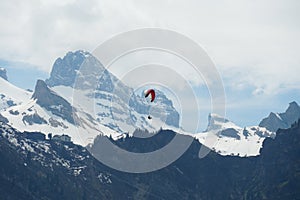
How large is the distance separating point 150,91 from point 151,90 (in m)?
1.59

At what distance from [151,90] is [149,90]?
97 centimetres

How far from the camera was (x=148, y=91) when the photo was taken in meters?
198

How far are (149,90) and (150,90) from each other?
1.20ft

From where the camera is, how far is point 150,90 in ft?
650

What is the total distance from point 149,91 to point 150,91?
0.72 metres

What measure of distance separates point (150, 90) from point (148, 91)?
0.96 metres

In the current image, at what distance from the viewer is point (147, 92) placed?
649ft

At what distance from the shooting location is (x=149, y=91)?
196750 mm

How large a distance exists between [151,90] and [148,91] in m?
1.62

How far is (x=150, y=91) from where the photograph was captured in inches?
7771

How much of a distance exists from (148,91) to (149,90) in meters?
0.72

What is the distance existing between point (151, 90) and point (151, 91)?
15.4 inches

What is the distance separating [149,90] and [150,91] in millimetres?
1022

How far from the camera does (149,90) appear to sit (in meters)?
198
